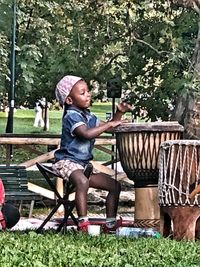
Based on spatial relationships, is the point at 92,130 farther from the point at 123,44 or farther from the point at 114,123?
the point at 123,44

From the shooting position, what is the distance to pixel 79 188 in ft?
19.4

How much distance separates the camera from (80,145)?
6.20 meters

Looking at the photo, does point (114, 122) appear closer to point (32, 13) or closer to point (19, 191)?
point (19, 191)

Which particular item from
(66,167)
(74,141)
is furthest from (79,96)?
(66,167)

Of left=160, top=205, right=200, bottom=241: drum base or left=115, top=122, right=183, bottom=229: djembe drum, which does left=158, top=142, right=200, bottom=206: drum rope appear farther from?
left=115, top=122, right=183, bottom=229: djembe drum

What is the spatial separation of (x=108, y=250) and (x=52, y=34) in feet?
21.6

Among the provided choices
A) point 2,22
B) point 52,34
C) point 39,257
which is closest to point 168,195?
point 39,257

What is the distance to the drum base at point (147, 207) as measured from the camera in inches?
260

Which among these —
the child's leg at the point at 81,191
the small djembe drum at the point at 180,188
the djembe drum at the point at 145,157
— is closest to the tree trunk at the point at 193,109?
the djembe drum at the point at 145,157

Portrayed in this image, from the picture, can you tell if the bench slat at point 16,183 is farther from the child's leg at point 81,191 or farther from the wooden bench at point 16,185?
the child's leg at point 81,191

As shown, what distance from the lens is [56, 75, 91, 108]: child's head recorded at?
6.28 meters

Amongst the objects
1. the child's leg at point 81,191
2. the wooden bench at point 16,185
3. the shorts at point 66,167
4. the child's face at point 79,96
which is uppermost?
the child's face at point 79,96

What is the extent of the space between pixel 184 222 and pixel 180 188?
30cm

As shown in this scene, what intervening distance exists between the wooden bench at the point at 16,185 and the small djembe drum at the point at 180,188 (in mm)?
2610
